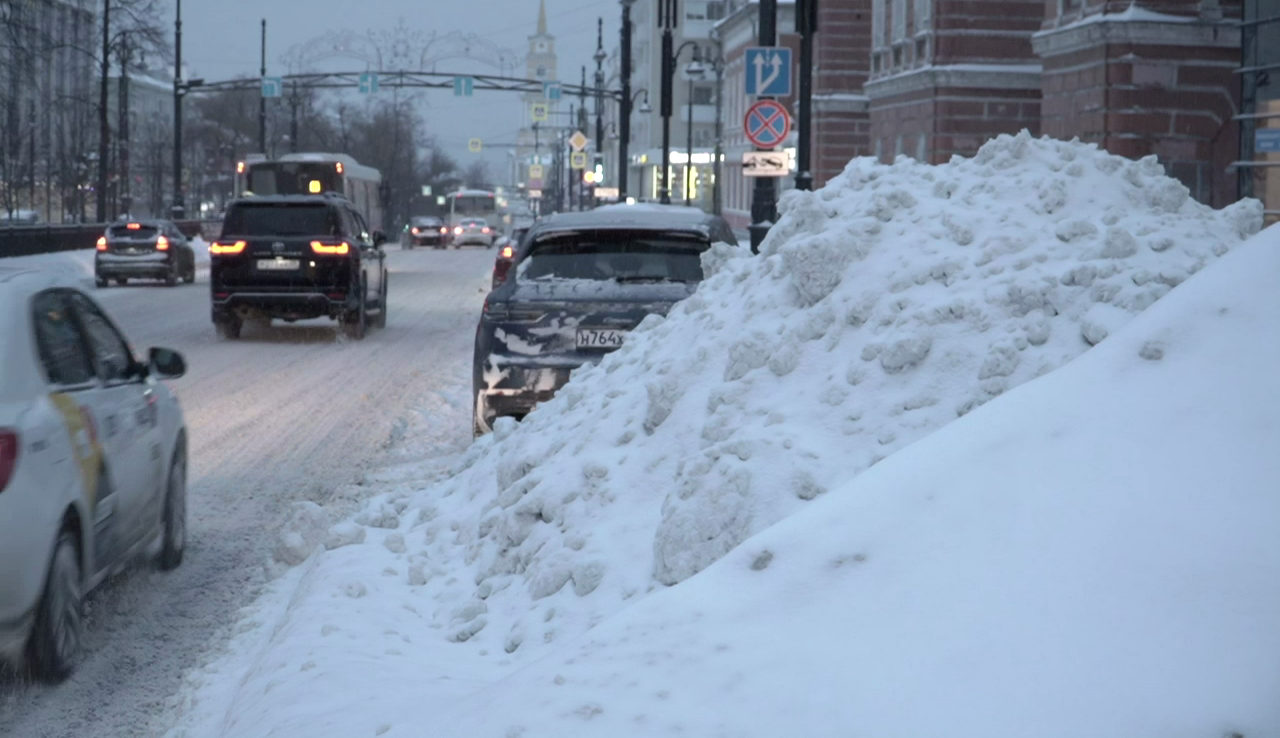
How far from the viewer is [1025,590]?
388cm

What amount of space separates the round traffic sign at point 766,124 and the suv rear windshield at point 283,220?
571 cm

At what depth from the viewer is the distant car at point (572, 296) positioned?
33.8 ft

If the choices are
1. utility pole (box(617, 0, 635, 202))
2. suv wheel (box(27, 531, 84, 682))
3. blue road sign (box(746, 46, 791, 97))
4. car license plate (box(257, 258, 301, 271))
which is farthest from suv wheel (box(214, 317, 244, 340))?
utility pole (box(617, 0, 635, 202))

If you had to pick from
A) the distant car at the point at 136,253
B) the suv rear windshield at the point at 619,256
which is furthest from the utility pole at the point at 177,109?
the suv rear windshield at the point at 619,256

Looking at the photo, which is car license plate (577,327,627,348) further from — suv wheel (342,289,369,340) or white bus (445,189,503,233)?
white bus (445,189,503,233)

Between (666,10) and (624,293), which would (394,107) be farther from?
(624,293)

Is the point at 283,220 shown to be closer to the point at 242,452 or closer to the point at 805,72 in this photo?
the point at 805,72

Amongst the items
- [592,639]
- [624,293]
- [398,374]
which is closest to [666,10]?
[398,374]

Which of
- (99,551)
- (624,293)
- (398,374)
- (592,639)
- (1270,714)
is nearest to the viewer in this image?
(1270,714)

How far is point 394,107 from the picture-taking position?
371ft

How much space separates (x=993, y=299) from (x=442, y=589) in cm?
253

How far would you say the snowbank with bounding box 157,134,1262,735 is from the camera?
573 cm

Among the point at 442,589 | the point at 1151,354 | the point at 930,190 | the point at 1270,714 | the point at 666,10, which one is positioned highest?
the point at 666,10

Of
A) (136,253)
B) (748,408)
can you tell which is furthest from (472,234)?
(748,408)
